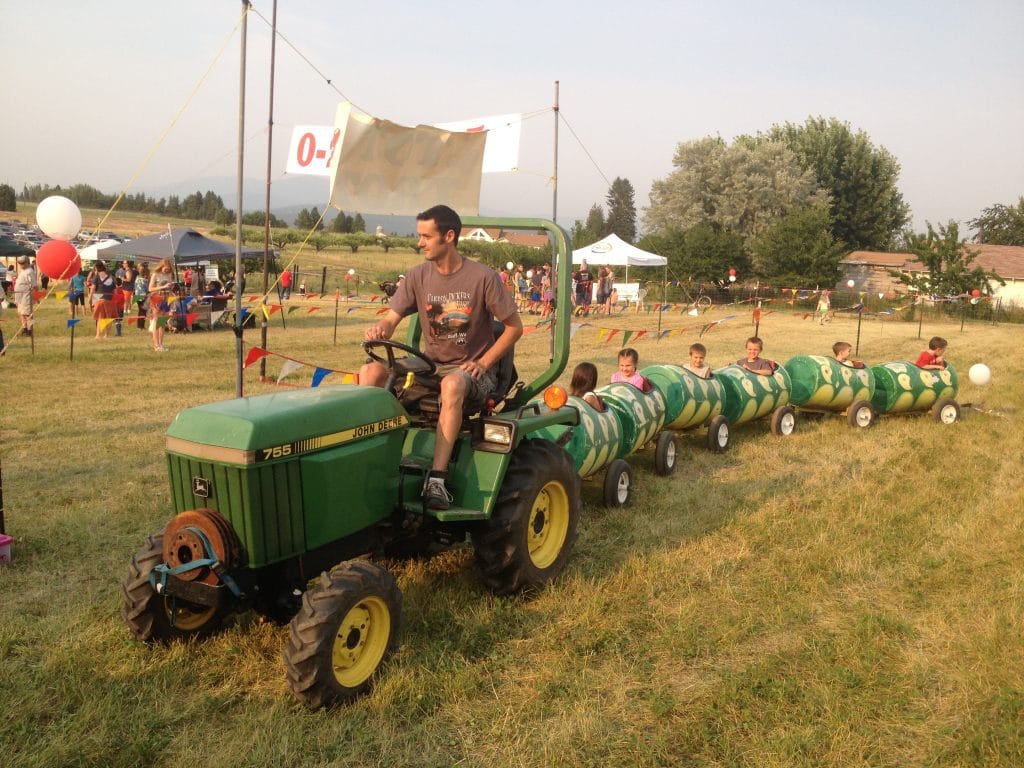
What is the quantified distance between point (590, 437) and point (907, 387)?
5315 mm

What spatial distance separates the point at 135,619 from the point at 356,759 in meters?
1.29

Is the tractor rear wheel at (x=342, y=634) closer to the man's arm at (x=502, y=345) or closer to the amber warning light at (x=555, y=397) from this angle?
the man's arm at (x=502, y=345)

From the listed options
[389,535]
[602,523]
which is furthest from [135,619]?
[602,523]

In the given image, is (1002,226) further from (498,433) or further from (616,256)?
(498,433)

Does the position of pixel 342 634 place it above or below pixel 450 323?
below

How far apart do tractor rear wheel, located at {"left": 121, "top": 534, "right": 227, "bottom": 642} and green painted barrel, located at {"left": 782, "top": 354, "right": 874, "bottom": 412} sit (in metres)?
7.14

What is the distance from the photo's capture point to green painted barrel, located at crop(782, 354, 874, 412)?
934cm

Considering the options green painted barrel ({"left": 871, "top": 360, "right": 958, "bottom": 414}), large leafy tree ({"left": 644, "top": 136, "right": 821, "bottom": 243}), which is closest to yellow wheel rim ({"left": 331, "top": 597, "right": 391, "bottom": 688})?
green painted barrel ({"left": 871, "top": 360, "right": 958, "bottom": 414})

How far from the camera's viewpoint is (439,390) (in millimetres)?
4414

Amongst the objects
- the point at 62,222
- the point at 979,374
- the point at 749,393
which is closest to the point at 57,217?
the point at 62,222

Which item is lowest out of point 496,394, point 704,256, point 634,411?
point 634,411

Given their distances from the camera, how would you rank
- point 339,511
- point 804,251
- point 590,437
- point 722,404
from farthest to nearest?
point 804,251 → point 722,404 → point 590,437 → point 339,511

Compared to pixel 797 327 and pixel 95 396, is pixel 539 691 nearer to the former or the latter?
pixel 95 396

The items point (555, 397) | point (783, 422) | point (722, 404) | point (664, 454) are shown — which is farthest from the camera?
point (783, 422)
